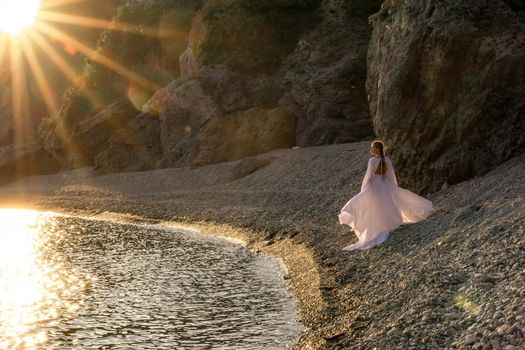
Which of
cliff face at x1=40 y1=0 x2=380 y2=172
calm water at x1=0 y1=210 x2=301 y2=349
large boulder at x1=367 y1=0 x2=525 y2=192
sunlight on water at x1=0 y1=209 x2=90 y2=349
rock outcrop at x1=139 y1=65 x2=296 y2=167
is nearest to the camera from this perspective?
calm water at x1=0 y1=210 x2=301 y2=349

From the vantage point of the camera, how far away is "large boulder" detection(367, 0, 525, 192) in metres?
20.7

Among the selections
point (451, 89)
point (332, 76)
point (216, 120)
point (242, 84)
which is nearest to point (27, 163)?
point (216, 120)

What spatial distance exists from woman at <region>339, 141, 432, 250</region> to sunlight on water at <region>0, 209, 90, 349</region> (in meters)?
7.64

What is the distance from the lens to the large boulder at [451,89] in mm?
20672

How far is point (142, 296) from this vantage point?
1592cm

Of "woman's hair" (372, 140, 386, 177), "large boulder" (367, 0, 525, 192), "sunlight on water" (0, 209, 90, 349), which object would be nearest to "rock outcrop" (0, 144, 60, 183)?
"sunlight on water" (0, 209, 90, 349)

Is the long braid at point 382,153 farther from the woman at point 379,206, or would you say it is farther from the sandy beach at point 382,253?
the sandy beach at point 382,253

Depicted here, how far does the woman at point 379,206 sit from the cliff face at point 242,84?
22.7 m

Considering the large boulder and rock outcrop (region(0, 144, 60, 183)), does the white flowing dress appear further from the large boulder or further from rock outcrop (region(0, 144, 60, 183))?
rock outcrop (region(0, 144, 60, 183))

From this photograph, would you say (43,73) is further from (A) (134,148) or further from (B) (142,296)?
(B) (142,296)

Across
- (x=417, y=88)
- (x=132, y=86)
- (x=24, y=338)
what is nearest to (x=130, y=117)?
(x=132, y=86)

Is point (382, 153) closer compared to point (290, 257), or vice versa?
point (382, 153)

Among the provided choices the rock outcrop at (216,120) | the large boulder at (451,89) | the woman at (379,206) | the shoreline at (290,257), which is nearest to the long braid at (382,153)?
the woman at (379,206)

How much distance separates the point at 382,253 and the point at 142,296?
602cm
